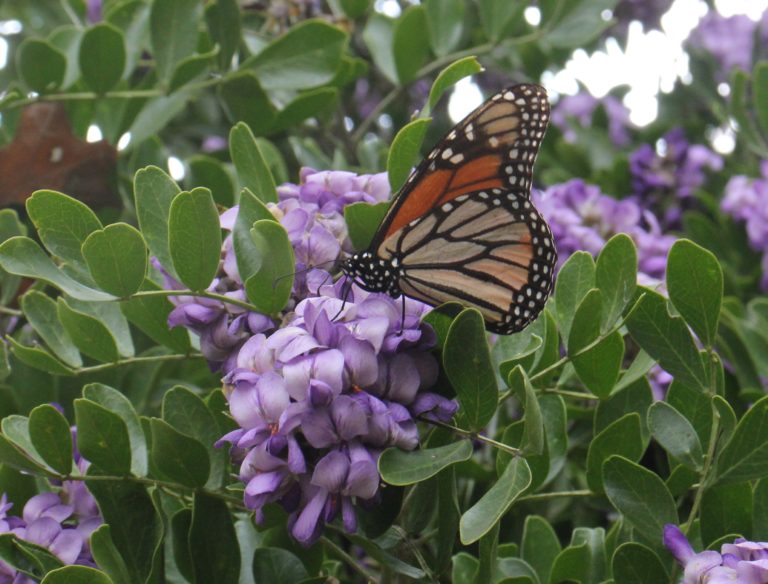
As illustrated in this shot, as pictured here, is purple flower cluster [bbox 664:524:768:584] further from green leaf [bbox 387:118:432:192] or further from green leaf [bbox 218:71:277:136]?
green leaf [bbox 218:71:277:136]

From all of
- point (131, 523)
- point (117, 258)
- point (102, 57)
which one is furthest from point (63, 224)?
point (102, 57)

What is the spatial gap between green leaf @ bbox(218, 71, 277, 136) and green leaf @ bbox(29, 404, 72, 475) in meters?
0.74

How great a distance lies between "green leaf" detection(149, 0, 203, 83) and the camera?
180cm

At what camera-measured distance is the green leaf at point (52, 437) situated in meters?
1.22

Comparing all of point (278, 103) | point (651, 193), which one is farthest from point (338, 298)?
point (651, 193)

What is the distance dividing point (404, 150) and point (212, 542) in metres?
0.52

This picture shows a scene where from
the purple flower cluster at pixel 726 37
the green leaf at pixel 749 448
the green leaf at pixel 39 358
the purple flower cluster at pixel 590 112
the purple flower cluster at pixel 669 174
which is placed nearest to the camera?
the green leaf at pixel 749 448

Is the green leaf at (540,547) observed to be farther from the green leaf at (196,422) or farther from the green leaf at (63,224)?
the green leaf at (63,224)

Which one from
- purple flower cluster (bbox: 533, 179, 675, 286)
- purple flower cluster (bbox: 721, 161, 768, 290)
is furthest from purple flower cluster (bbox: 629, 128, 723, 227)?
purple flower cluster (bbox: 533, 179, 675, 286)

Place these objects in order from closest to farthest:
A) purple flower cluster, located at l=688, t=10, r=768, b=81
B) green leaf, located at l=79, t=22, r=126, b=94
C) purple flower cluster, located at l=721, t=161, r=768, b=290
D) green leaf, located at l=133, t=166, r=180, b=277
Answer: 1. green leaf, located at l=133, t=166, r=180, b=277
2. green leaf, located at l=79, t=22, r=126, b=94
3. purple flower cluster, located at l=721, t=161, r=768, b=290
4. purple flower cluster, located at l=688, t=10, r=768, b=81

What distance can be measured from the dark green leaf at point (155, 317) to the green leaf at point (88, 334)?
0.04 metres

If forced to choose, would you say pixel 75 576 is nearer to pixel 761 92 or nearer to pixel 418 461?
pixel 418 461

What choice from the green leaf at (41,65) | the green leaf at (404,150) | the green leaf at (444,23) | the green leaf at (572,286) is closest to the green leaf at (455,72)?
the green leaf at (404,150)

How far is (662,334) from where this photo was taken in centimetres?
121
